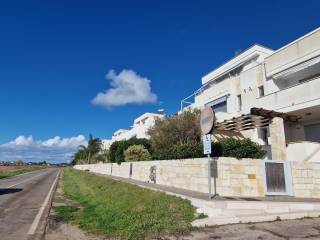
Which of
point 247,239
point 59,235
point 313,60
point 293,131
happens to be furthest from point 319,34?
point 59,235

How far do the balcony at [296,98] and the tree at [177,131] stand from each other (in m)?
7.99

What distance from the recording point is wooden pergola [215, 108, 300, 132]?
16.1 meters

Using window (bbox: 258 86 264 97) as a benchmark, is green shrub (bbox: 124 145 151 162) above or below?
below

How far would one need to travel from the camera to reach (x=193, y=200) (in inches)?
382

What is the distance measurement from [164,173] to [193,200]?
7.36m

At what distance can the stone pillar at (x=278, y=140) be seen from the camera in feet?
51.2

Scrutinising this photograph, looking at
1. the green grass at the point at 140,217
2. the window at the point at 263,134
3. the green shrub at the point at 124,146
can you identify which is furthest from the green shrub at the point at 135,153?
the green grass at the point at 140,217

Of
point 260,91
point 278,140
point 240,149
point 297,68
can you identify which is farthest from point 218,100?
point 240,149

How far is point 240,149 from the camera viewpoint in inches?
516

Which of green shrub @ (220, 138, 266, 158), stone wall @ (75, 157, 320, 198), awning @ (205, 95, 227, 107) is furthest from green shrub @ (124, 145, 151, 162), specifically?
green shrub @ (220, 138, 266, 158)

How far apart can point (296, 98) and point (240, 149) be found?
6817 millimetres

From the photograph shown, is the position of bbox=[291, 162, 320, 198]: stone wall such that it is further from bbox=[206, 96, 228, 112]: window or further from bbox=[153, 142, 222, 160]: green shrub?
bbox=[206, 96, 228, 112]: window

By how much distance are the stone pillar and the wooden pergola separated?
0.53 metres

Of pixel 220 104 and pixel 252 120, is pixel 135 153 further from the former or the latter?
pixel 252 120
